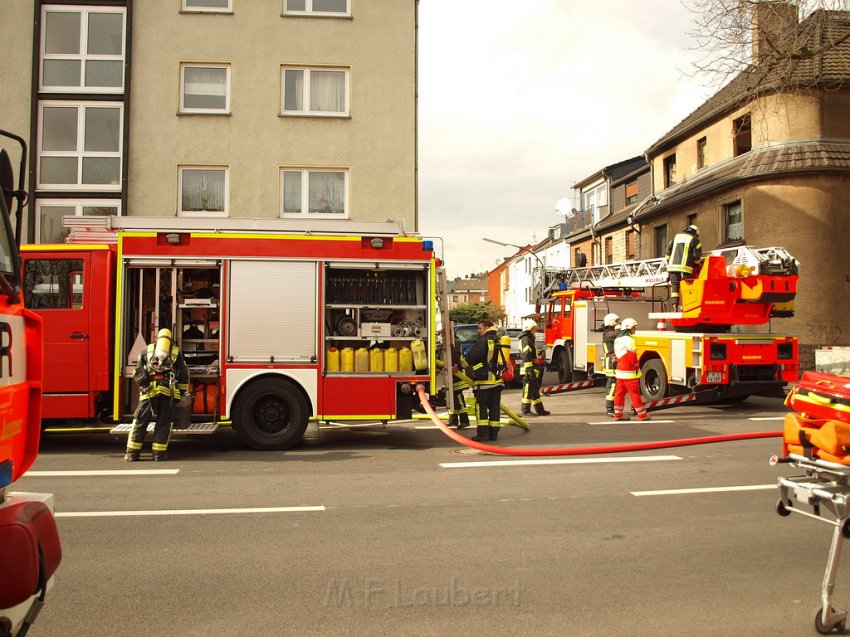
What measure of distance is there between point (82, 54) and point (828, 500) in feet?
66.1

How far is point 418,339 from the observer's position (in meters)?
9.52

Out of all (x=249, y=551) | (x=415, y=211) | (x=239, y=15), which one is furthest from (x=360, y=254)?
(x=239, y=15)

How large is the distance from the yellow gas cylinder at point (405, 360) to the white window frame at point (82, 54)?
13265mm

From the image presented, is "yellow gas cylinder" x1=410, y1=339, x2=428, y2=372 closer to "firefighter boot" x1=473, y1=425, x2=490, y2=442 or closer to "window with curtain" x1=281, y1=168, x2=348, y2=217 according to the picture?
"firefighter boot" x1=473, y1=425, x2=490, y2=442

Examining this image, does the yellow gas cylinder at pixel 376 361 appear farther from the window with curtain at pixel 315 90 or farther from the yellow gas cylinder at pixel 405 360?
the window with curtain at pixel 315 90

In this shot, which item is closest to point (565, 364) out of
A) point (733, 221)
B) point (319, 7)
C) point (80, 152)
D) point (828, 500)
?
point (733, 221)

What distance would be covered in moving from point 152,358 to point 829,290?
19239mm

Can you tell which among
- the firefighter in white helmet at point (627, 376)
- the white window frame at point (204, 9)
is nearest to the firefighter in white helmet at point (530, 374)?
the firefighter in white helmet at point (627, 376)

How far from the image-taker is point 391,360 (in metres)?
9.35

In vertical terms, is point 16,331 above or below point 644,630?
above

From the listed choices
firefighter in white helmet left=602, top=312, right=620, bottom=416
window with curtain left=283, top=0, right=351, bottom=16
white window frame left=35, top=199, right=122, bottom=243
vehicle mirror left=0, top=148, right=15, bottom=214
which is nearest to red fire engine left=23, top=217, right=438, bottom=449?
firefighter in white helmet left=602, top=312, right=620, bottom=416

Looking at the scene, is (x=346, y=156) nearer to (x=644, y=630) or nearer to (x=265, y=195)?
(x=265, y=195)

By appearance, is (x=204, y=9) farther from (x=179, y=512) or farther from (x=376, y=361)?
(x=179, y=512)

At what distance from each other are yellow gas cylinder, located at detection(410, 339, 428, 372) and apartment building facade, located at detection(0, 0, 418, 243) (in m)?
9.87
